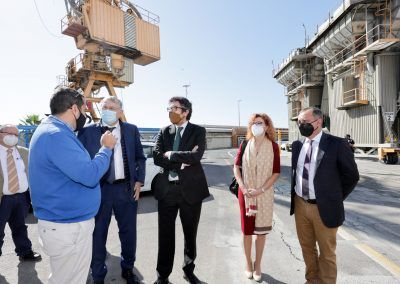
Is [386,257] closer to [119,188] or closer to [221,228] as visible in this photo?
[221,228]

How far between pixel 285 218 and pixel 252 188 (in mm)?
2887

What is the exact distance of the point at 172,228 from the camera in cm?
331

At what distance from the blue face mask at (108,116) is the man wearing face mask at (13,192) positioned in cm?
189

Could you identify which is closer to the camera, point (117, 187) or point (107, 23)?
point (117, 187)

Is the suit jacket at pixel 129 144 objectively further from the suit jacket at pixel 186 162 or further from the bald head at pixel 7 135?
the bald head at pixel 7 135

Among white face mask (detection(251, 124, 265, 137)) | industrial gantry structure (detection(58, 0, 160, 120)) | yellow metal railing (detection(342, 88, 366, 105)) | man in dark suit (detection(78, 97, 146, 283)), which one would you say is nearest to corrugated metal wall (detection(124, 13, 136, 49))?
industrial gantry structure (detection(58, 0, 160, 120))

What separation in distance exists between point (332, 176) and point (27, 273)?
3763mm

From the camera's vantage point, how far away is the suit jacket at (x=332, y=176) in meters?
2.84

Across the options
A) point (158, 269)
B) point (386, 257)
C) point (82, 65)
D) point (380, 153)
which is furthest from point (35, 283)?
point (82, 65)

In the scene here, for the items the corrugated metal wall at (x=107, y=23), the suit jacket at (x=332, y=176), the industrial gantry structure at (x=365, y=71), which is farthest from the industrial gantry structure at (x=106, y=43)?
the suit jacket at (x=332, y=176)

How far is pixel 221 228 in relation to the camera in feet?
17.5

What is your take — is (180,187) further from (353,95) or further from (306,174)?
(353,95)

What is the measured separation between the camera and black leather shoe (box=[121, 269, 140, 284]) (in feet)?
10.7

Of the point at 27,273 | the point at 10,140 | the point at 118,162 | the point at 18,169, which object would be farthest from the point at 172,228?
the point at 10,140
